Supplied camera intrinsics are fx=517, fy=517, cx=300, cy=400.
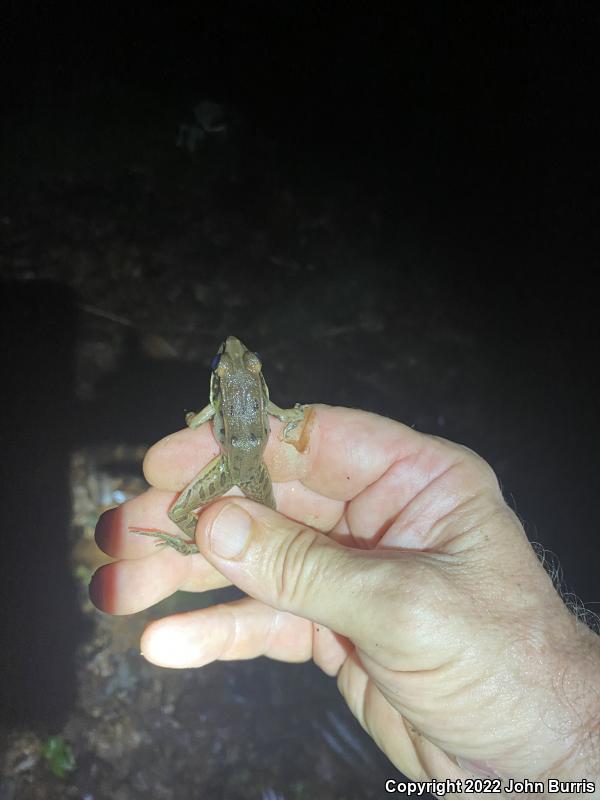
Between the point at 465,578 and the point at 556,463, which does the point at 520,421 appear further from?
the point at 465,578

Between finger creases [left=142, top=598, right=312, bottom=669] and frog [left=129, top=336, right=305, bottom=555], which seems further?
finger creases [left=142, top=598, right=312, bottom=669]

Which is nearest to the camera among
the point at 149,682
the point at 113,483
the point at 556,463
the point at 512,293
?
the point at 149,682

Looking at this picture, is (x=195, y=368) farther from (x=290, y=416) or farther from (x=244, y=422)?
(x=244, y=422)

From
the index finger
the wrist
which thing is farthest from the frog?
the wrist

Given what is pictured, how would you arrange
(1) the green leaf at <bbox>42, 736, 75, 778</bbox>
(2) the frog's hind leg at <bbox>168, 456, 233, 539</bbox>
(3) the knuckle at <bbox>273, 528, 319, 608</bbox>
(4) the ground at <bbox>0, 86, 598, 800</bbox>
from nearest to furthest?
(3) the knuckle at <bbox>273, 528, 319, 608</bbox>, (2) the frog's hind leg at <bbox>168, 456, 233, 539</bbox>, (1) the green leaf at <bbox>42, 736, 75, 778</bbox>, (4) the ground at <bbox>0, 86, 598, 800</bbox>

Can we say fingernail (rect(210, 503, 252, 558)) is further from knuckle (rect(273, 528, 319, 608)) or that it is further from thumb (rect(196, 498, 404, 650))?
knuckle (rect(273, 528, 319, 608))

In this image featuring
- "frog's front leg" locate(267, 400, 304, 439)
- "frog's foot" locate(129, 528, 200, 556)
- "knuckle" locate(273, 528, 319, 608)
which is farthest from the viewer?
"frog's foot" locate(129, 528, 200, 556)

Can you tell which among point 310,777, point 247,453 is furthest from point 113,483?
point 310,777

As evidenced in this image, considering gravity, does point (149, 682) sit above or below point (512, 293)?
below
